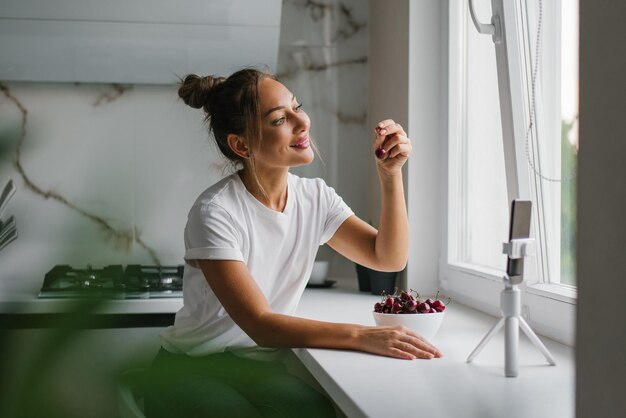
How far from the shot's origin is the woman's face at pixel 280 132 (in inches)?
67.1

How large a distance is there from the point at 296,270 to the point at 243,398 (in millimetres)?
1268

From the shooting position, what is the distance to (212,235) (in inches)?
61.6

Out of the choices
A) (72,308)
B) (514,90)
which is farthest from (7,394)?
(514,90)

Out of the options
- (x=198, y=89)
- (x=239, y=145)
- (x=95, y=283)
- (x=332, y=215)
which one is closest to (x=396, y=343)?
(x=332, y=215)

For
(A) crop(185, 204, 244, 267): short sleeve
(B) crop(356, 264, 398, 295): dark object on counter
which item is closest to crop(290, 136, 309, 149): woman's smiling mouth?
(A) crop(185, 204, 244, 267): short sleeve

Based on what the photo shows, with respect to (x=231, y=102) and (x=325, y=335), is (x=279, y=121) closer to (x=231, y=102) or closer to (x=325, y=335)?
(x=231, y=102)

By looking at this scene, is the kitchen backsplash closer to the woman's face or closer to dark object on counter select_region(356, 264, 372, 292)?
dark object on counter select_region(356, 264, 372, 292)

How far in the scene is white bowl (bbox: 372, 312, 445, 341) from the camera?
1.56m

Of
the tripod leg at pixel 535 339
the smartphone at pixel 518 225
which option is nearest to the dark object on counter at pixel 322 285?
the tripod leg at pixel 535 339

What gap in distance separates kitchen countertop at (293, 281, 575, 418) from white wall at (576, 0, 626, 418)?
16 centimetres

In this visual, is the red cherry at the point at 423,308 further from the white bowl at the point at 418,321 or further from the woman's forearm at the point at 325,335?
the woman's forearm at the point at 325,335

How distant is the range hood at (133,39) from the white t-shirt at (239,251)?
96cm

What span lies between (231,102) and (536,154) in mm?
700

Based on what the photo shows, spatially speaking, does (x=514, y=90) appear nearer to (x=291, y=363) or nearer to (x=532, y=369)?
(x=532, y=369)
